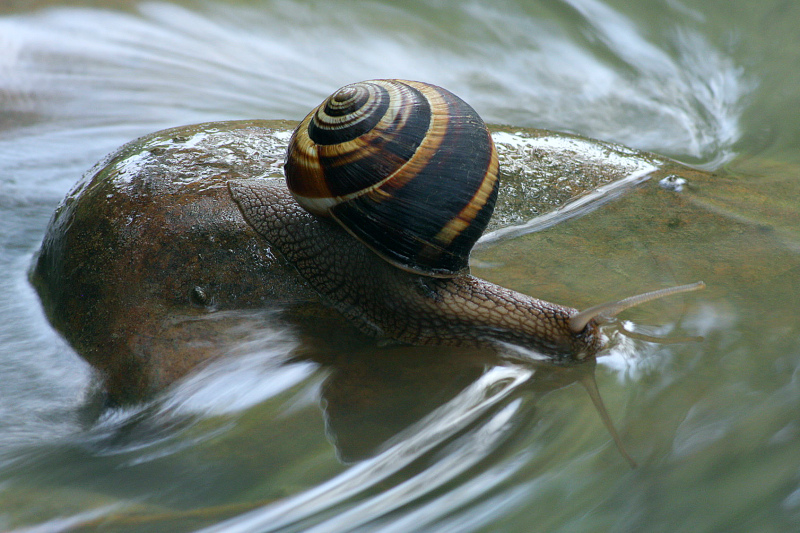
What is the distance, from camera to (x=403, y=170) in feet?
10.2

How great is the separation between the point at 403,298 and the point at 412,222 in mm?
420

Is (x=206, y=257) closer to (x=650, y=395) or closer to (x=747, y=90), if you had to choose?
(x=650, y=395)

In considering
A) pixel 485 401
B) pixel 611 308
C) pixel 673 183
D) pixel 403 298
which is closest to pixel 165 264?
pixel 403 298

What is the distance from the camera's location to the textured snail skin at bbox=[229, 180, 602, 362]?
3176mm

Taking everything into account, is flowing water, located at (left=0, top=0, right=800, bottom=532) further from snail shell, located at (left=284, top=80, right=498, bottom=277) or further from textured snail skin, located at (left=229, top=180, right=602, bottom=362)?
snail shell, located at (left=284, top=80, right=498, bottom=277)

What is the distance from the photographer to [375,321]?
3.41 metres

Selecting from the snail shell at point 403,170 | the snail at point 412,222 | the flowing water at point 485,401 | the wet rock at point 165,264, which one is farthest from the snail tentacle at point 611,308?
the wet rock at point 165,264

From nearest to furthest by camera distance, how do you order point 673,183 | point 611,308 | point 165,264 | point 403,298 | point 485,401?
point 485,401 < point 611,308 < point 403,298 < point 165,264 < point 673,183

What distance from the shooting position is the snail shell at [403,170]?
3.12 meters

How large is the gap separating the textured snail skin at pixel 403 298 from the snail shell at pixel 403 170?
16cm

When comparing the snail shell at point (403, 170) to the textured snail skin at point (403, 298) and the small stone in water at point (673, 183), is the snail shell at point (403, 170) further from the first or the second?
the small stone in water at point (673, 183)

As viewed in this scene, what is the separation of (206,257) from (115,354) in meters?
0.64

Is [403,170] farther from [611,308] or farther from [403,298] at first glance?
[611,308]

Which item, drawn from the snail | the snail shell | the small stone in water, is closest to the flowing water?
the small stone in water
